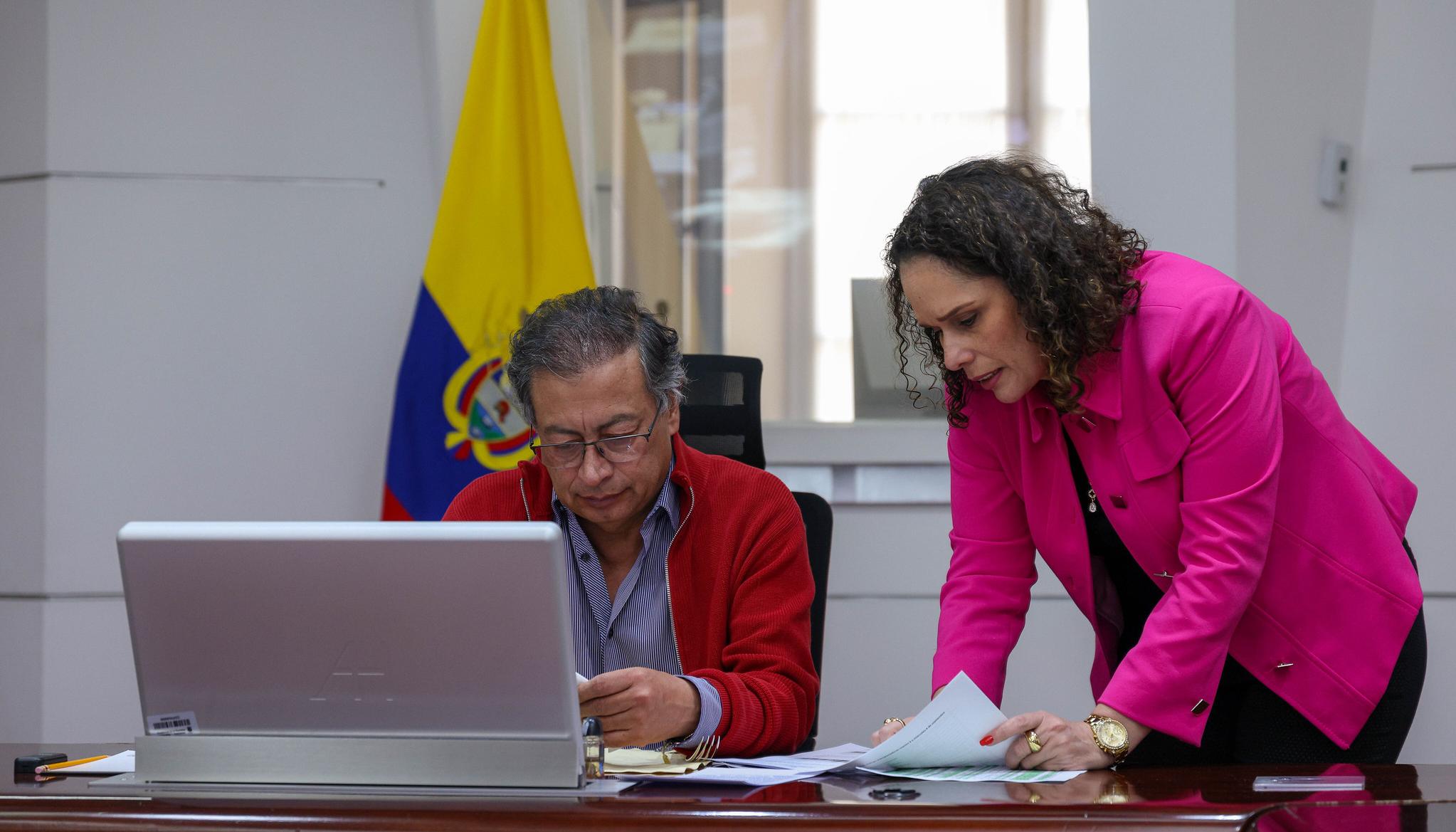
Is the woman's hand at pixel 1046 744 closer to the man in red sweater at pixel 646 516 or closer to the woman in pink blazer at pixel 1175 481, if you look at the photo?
the woman in pink blazer at pixel 1175 481

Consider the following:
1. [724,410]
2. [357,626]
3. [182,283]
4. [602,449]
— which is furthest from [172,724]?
[182,283]

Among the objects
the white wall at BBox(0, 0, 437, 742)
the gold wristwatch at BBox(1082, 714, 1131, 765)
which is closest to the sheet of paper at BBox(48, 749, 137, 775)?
the gold wristwatch at BBox(1082, 714, 1131, 765)

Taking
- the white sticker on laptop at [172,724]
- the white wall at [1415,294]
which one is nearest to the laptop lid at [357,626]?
the white sticker on laptop at [172,724]

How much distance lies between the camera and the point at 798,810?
1149 millimetres

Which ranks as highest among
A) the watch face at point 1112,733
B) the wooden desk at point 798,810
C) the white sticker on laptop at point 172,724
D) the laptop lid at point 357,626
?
the laptop lid at point 357,626

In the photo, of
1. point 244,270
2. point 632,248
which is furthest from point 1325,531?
point 244,270

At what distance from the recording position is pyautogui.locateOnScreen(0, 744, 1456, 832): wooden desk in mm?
1123

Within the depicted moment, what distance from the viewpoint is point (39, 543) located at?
325cm

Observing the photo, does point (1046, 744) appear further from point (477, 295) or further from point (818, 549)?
point (477, 295)

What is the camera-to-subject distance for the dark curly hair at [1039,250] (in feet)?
Answer: 5.09

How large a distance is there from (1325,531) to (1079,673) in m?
1.61

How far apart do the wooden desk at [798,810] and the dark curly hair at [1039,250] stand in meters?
0.55

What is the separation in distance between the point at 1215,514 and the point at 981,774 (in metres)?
0.44

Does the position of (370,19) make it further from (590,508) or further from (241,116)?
(590,508)
